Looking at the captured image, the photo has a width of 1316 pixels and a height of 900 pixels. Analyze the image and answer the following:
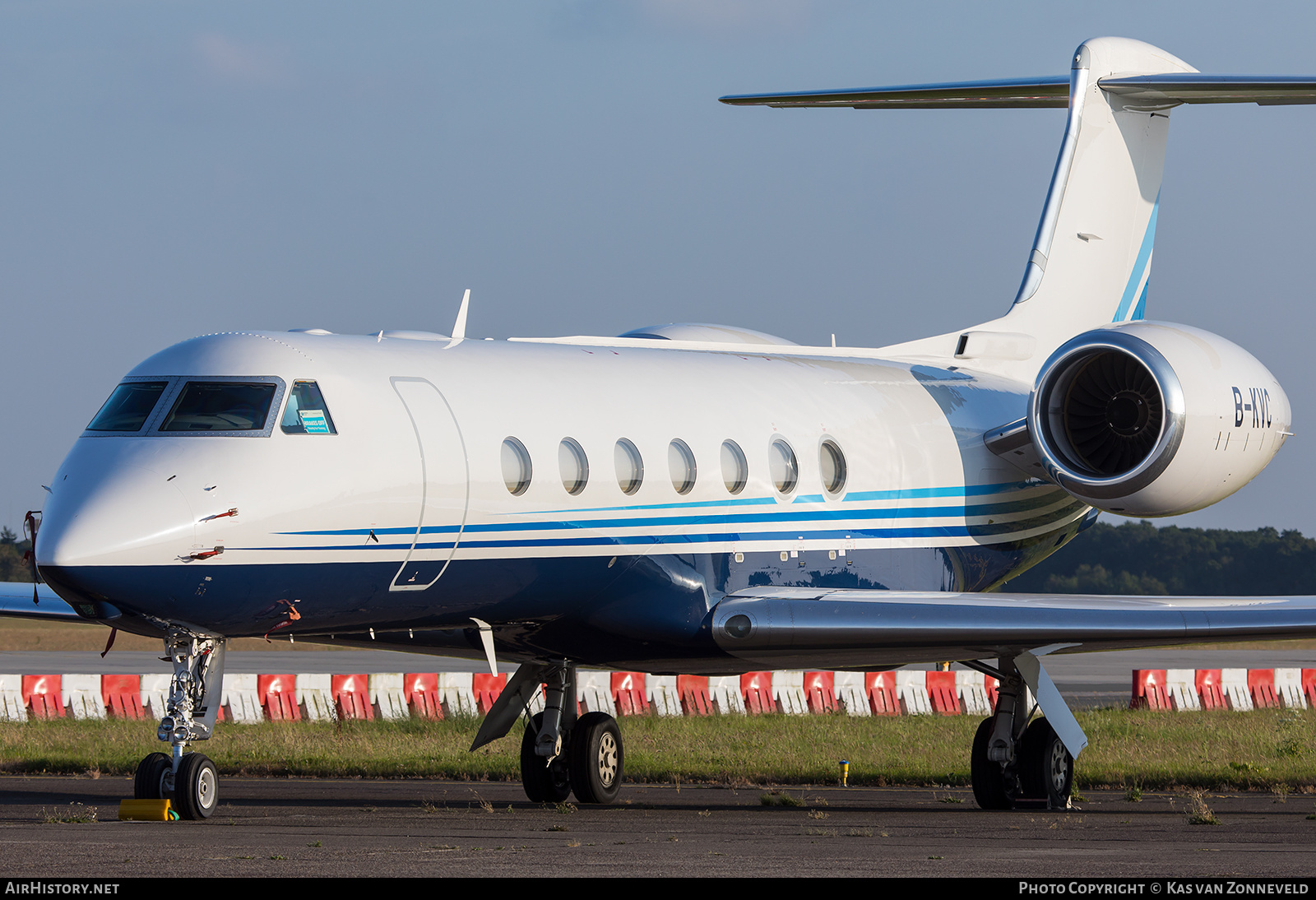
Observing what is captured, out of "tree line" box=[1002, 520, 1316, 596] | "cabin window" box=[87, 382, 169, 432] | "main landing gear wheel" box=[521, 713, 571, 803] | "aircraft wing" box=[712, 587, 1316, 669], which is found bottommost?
"tree line" box=[1002, 520, 1316, 596]

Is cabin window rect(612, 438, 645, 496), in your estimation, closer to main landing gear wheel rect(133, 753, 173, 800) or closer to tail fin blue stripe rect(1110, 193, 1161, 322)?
main landing gear wheel rect(133, 753, 173, 800)

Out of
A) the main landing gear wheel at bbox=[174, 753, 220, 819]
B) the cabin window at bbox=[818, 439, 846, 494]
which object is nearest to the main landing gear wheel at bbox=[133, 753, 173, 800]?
the main landing gear wheel at bbox=[174, 753, 220, 819]

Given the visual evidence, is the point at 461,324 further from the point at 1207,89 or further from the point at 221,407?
the point at 1207,89

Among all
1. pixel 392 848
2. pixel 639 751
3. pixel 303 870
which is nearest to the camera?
pixel 303 870

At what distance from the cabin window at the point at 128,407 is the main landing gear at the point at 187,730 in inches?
60.3

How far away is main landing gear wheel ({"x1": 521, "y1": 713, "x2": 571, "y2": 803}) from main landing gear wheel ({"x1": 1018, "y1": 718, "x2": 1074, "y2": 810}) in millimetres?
4344

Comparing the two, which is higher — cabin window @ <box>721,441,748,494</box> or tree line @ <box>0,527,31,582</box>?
cabin window @ <box>721,441,748,494</box>

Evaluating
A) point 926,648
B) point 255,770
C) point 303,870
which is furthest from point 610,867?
point 255,770

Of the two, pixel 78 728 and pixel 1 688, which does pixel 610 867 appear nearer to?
pixel 78 728

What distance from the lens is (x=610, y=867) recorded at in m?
11.0

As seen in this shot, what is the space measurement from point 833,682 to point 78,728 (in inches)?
478

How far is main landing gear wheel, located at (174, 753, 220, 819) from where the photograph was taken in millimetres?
12926

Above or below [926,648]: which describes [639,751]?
below

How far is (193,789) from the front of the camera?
12.9 m
